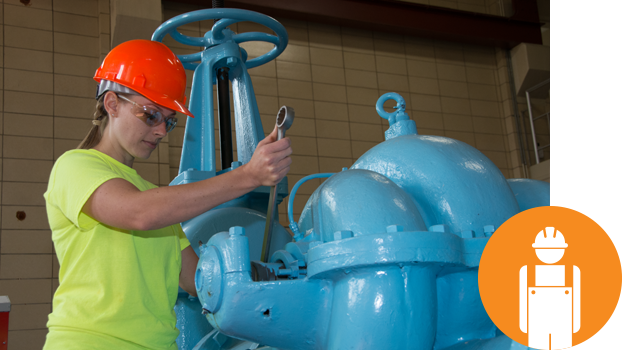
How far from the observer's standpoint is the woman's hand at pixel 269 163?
100 cm

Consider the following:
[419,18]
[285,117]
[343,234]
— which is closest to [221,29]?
[285,117]

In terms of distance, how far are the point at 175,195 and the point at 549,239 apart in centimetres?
64

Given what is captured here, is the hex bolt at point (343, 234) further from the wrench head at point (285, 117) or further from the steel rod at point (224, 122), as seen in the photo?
the steel rod at point (224, 122)

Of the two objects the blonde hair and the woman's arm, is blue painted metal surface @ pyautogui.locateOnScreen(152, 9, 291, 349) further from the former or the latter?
the woman's arm

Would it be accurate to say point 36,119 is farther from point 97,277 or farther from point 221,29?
point 97,277

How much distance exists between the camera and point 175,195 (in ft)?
3.27

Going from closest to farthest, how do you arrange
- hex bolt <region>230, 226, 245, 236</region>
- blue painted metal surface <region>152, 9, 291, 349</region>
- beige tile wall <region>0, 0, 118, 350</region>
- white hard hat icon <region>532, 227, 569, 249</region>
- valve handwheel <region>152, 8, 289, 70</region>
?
white hard hat icon <region>532, 227, 569, 249</region> → hex bolt <region>230, 226, 245, 236</region> → blue painted metal surface <region>152, 9, 291, 349</region> → valve handwheel <region>152, 8, 289, 70</region> → beige tile wall <region>0, 0, 118, 350</region>

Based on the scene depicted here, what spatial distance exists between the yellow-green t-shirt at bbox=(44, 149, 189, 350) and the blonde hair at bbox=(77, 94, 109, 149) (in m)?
0.14

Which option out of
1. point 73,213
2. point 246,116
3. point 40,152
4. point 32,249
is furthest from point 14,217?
point 73,213

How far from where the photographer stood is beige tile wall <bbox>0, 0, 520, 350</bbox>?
473 centimetres

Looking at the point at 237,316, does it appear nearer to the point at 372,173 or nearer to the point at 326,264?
the point at 326,264

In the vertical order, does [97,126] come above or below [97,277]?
above


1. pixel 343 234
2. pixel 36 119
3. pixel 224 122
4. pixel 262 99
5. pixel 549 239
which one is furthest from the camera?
pixel 262 99

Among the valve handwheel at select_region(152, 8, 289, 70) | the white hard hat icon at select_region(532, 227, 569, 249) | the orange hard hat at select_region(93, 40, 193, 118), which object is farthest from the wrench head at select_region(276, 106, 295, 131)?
the valve handwheel at select_region(152, 8, 289, 70)
